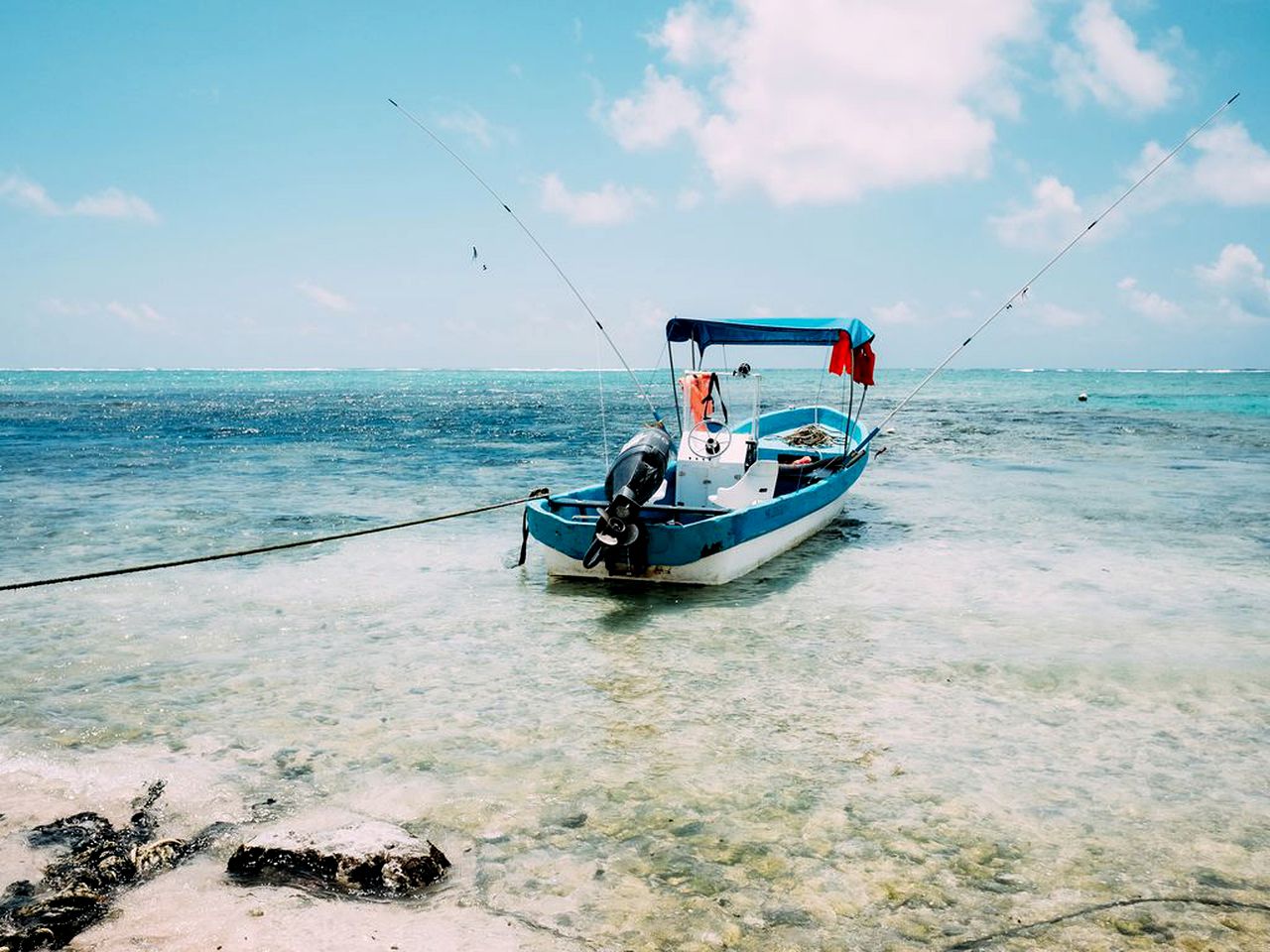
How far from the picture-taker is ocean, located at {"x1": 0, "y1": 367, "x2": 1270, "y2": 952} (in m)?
3.96

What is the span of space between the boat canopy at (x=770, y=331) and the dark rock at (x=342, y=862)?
30.6ft

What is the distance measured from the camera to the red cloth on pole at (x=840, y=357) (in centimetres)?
1235

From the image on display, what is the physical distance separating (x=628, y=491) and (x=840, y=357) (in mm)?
4906

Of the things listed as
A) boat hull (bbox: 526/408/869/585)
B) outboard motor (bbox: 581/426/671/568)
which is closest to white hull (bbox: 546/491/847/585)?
boat hull (bbox: 526/408/869/585)

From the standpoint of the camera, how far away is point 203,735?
19.5ft

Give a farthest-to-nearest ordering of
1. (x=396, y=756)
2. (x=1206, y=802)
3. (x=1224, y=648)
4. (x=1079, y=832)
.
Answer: (x=1224, y=648), (x=396, y=756), (x=1206, y=802), (x=1079, y=832)

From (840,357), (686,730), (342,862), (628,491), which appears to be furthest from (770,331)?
(342,862)

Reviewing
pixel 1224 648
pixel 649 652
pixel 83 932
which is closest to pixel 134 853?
pixel 83 932

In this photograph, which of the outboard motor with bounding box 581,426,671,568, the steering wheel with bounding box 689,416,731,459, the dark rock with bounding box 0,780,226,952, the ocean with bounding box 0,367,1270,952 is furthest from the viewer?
the steering wheel with bounding box 689,416,731,459

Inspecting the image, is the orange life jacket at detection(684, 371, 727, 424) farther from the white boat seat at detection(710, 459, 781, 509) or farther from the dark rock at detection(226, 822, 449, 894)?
the dark rock at detection(226, 822, 449, 894)

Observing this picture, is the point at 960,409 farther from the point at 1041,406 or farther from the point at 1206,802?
the point at 1206,802

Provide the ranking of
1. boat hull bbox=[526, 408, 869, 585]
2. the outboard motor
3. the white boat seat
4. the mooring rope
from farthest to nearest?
the white boat seat, boat hull bbox=[526, 408, 869, 585], the outboard motor, the mooring rope

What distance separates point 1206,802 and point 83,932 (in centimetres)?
604

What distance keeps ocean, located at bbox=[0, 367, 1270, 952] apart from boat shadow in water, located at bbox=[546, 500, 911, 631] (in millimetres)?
71
